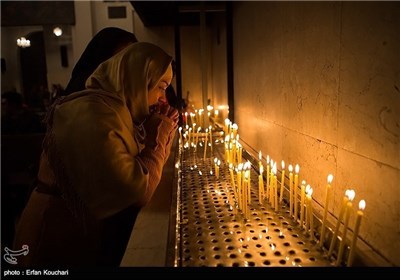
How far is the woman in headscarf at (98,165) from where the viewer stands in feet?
3.78

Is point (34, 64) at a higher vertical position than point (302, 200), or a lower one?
higher

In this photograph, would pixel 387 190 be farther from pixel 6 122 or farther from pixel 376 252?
pixel 6 122

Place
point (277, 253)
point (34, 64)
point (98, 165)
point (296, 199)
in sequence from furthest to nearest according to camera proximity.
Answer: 1. point (34, 64)
2. point (296, 199)
3. point (98, 165)
4. point (277, 253)

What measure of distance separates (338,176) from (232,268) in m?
0.74

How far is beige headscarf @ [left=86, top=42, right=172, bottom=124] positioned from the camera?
4.41 ft

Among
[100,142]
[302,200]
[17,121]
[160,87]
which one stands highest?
[160,87]

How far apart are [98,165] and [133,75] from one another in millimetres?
450

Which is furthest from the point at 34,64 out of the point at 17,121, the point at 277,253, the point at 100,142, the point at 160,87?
the point at 277,253

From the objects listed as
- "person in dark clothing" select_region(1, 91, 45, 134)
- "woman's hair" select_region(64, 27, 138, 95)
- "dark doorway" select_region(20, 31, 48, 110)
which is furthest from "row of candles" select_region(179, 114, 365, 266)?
"dark doorway" select_region(20, 31, 48, 110)

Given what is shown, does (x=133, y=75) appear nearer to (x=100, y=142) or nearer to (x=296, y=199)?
(x=100, y=142)

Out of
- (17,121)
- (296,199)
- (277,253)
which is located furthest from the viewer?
(17,121)

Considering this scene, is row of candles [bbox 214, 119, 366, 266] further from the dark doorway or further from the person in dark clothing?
the dark doorway

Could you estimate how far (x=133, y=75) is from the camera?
1346 millimetres

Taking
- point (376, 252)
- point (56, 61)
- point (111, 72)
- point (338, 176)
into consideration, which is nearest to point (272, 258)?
point (376, 252)
